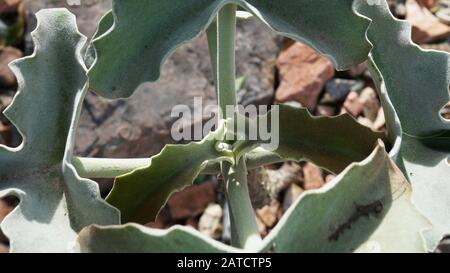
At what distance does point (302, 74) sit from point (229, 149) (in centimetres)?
134

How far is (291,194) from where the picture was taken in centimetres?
180

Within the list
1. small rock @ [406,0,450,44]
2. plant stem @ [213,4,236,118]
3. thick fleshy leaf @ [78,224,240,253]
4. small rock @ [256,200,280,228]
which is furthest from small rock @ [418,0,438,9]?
thick fleshy leaf @ [78,224,240,253]

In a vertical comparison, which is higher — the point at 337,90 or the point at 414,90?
the point at 414,90

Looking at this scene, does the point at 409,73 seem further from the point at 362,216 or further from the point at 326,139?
the point at 362,216

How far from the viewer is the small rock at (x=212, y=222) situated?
176 cm

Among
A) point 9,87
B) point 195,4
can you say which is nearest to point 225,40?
point 195,4

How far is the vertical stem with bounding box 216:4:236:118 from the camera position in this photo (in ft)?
2.12

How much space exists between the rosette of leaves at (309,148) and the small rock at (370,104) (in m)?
1.28

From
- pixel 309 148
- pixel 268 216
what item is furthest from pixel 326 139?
pixel 268 216

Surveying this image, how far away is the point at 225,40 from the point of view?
65 cm

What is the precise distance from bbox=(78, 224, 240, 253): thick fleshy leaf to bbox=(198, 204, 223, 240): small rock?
1.28m

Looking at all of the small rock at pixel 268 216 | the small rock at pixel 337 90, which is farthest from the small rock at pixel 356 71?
the small rock at pixel 268 216

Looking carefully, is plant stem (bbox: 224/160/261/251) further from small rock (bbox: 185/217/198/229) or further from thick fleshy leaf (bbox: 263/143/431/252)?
small rock (bbox: 185/217/198/229)

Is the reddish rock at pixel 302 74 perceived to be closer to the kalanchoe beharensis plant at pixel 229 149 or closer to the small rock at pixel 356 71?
the small rock at pixel 356 71
